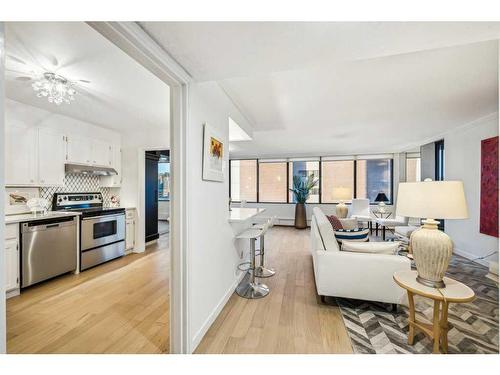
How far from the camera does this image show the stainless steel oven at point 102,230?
3.40 m

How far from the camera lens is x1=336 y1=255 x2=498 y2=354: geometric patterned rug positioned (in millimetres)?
1768

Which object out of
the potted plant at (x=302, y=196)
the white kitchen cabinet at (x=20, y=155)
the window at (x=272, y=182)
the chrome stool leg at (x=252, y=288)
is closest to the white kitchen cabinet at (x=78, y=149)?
the white kitchen cabinet at (x=20, y=155)

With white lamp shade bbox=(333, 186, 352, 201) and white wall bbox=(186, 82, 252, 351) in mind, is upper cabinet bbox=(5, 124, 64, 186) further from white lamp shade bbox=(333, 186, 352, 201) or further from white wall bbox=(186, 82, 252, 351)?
white lamp shade bbox=(333, 186, 352, 201)

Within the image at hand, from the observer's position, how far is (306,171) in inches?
294

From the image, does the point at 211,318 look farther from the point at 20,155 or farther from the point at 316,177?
the point at 316,177

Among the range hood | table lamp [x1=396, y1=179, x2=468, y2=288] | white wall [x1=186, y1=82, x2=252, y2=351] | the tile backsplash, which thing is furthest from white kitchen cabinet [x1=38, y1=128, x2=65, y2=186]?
table lamp [x1=396, y1=179, x2=468, y2=288]

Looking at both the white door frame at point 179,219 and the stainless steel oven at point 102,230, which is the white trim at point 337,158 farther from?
the white door frame at point 179,219

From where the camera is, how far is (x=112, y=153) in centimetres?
422

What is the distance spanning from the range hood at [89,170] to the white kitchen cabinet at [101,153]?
4.0 inches

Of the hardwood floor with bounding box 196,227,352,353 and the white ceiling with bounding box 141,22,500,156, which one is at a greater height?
the white ceiling with bounding box 141,22,500,156

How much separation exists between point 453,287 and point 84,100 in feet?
13.4

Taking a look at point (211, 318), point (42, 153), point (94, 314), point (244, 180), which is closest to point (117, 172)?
point (42, 153)

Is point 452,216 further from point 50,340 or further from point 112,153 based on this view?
point 112,153

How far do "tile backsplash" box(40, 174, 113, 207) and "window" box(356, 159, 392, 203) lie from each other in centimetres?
659
